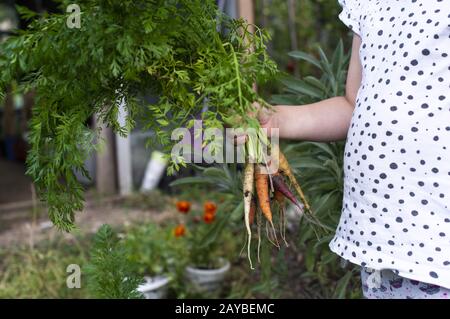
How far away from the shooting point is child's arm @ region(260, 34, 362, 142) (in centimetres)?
121

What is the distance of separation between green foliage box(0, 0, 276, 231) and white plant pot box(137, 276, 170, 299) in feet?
4.23

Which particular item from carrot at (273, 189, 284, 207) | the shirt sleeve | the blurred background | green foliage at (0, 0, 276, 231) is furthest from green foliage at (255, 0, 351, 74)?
green foliage at (0, 0, 276, 231)

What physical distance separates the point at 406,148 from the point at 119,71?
21.2 inches

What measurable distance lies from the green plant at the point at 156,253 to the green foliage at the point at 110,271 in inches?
36.6

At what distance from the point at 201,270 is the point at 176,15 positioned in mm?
1696

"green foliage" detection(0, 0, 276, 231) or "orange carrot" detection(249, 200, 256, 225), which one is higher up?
"green foliage" detection(0, 0, 276, 231)

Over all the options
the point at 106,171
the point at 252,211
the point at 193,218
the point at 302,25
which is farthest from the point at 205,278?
the point at 302,25

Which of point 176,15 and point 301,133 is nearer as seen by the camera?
point 176,15

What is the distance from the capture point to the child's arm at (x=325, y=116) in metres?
1.21

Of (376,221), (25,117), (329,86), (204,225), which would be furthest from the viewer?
(25,117)

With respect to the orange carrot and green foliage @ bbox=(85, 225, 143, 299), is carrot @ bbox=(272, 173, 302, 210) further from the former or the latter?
green foliage @ bbox=(85, 225, 143, 299)

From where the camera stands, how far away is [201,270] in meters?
2.49

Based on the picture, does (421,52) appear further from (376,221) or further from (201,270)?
(201,270)
